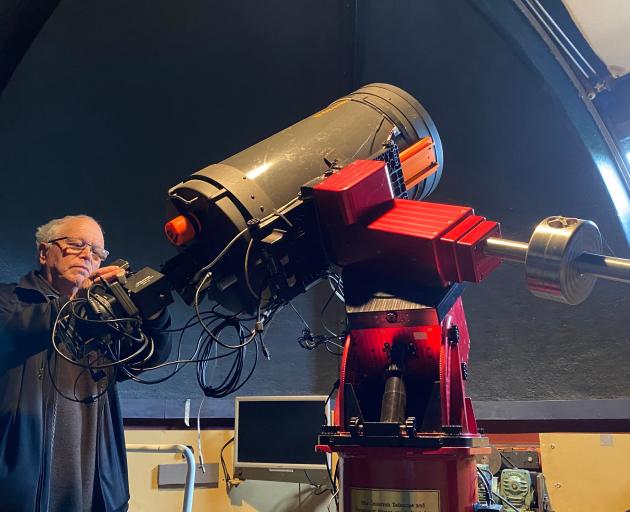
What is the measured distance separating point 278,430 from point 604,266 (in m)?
1.79

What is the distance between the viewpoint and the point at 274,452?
2.38 m

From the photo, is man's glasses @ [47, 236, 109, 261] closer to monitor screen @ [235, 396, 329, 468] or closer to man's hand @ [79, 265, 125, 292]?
monitor screen @ [235, 396, 329, 468]

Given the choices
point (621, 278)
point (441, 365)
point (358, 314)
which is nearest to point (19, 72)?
point (358, 314)

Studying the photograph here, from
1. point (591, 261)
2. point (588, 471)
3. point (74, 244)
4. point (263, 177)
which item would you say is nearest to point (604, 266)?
point (591, 261)

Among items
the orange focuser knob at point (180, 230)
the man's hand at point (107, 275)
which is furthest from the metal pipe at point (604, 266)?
the man's hand at point (107, 275)

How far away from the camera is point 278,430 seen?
239 cm

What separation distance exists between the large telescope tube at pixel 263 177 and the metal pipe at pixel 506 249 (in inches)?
12.9

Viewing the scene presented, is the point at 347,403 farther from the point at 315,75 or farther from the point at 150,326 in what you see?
the point at 315,75

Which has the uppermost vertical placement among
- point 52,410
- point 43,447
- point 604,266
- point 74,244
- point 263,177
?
point 74,244

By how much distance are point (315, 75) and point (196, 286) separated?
74.7 inches

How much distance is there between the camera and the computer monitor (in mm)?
2324

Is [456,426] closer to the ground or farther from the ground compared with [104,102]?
closer to the ground

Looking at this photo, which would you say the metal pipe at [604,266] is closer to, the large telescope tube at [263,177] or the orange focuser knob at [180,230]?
the large telescope tube at [263,177]

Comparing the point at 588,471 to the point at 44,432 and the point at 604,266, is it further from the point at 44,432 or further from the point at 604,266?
the point at 44,432
